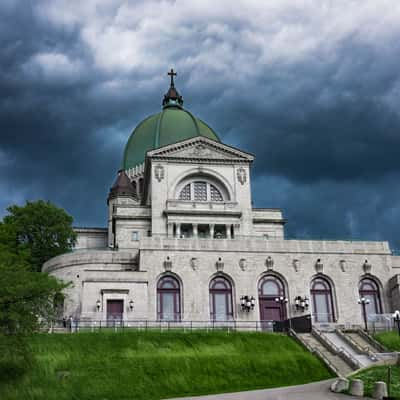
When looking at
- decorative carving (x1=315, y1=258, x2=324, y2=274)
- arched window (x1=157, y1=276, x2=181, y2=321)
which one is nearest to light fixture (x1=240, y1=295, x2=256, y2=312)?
arched window (x1=157, y1=276, x2=181, y2=321)

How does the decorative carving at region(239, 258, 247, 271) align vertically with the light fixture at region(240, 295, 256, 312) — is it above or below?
above

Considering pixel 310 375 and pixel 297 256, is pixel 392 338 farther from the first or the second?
pixel 297 256

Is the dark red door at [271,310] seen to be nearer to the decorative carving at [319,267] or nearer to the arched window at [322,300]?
the arched window at [322,300]

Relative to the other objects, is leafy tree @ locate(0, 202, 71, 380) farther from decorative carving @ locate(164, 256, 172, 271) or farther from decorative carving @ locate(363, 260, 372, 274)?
decorative carving @ locate(363, 260, 372, 274)

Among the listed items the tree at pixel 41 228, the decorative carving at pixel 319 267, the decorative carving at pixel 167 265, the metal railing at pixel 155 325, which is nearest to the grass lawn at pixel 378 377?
the metal railing at pixel 155 325

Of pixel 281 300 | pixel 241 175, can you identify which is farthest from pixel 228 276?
pixel 241 175

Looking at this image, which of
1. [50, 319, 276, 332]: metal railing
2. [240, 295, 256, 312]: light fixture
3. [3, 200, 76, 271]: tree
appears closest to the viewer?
[50, 319, 276, 332]: metal railing

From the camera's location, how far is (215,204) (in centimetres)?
7275

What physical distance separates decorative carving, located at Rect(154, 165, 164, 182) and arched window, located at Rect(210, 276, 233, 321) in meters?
21.0

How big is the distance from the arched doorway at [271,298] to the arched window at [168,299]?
722 centimetres

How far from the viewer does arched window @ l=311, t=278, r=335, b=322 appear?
181ft

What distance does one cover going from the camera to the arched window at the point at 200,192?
2922 inches

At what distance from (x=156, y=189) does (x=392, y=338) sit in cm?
3549

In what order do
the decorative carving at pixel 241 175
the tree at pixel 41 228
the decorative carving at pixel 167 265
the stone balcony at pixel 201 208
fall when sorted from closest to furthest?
the decorative carving at pixel 167 265
the stone balcony at pixel 201 208
the tree at pixel 41 228
the decorative carving at pixel 241 175
